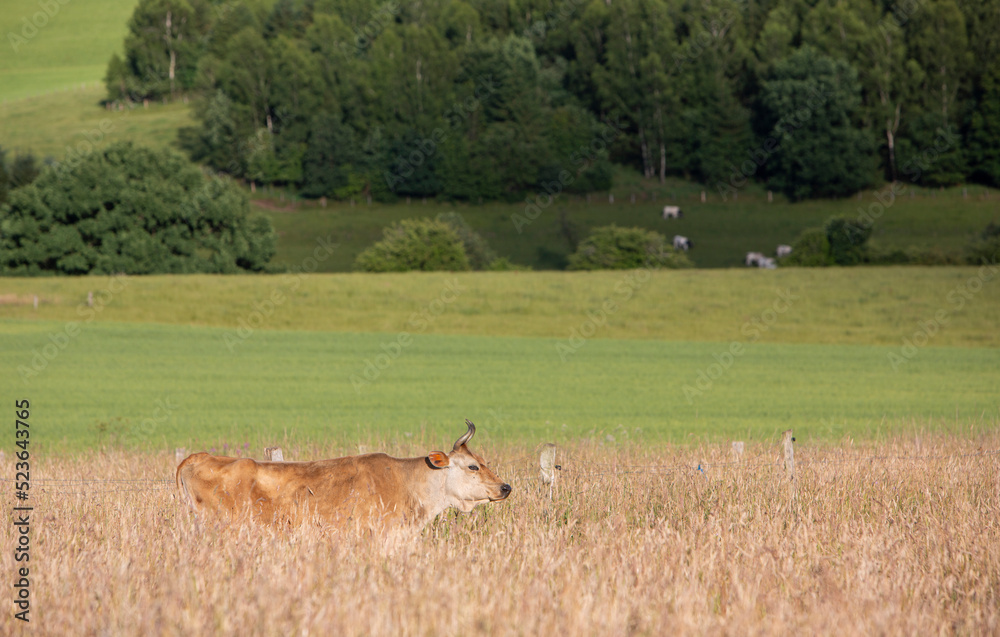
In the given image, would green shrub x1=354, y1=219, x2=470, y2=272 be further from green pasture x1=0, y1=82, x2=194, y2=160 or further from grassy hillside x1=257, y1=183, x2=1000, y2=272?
green pasture x1=0, y1=82, x2=194, y2=160

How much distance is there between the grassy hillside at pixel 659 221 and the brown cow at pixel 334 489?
74.9 metres

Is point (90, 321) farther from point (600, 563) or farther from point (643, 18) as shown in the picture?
point (643, 18)

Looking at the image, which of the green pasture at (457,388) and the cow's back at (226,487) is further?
the green pasture at (457,388)

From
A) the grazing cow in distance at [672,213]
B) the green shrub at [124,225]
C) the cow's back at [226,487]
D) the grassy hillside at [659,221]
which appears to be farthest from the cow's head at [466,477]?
the grazing cow in distance at [672,213]

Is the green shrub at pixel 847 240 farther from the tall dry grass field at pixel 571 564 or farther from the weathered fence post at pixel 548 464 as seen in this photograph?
the weathered fence post at pixel 548 464

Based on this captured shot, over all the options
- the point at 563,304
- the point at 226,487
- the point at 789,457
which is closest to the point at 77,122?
the point at 563,304

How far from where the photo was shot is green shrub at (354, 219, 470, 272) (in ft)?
225

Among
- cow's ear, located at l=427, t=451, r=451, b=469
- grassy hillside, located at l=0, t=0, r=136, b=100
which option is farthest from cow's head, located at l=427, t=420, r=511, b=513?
grassy hillside, located at l=0, t=0, r=136, b=100

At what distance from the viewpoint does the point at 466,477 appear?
7.23 meters

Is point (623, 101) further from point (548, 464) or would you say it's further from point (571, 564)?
point (571, 564)

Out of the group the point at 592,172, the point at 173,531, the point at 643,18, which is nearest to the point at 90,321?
the point at 173,531

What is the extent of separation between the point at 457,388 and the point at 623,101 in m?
97.7

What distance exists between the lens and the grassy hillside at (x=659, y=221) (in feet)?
276

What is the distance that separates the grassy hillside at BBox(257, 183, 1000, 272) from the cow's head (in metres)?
75.0
